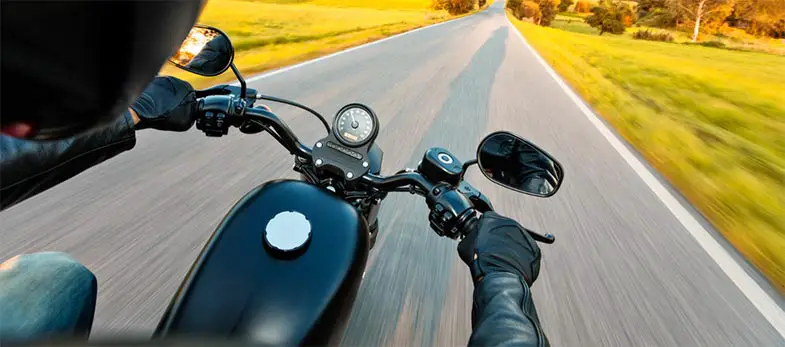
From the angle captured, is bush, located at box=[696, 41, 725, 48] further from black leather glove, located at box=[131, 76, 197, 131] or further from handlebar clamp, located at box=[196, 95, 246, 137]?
black leather glove, located at box=[131, 76, 197, 131]

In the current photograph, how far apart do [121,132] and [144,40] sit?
1013 millimetres

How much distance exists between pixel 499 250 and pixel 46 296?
1.13 m

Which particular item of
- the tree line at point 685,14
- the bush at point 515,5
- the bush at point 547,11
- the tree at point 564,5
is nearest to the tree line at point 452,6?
the bush at point 547,11

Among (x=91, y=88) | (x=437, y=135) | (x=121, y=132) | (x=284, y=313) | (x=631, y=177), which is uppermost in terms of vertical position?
(x=91, y=88)

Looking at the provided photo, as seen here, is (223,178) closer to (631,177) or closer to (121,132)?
(121,132)

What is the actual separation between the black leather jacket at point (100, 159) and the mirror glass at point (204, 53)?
0.31 m

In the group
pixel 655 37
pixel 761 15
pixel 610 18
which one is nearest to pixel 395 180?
pixel 655 37

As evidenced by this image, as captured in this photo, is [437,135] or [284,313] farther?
[437,135]

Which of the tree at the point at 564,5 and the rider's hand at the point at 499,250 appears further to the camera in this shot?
the tree at the point at 564,5

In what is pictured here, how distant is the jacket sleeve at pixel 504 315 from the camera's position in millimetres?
858

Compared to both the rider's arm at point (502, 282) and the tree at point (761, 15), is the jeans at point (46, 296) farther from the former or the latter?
the tree at point (761, 15)

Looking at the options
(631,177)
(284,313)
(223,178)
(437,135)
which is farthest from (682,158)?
(284,313)

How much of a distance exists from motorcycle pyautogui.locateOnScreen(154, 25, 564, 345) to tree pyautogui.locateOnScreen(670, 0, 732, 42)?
46305 mm

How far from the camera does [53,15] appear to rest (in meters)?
0.42
